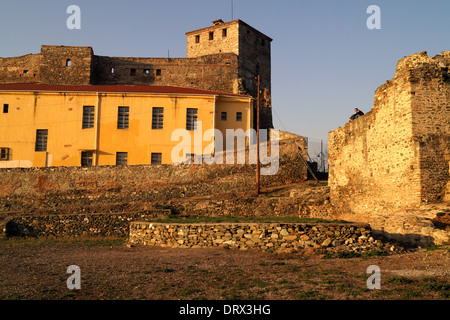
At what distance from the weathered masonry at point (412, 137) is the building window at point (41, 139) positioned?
Answer: 24.2 metres

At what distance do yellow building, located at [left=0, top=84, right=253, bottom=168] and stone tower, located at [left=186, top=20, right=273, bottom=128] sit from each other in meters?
11.2

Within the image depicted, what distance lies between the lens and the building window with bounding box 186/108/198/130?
2986 cm

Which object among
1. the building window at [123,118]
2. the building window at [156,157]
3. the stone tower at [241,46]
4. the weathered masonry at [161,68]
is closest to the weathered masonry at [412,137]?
the building window at [156,157]

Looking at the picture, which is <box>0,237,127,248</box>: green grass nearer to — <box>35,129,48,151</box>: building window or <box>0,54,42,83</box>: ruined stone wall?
<box>35,129,48,151</box>: building window

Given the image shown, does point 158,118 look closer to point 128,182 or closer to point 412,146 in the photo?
point 128,182

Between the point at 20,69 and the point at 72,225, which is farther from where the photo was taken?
the point at 20,69

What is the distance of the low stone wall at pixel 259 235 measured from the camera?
11.3 m

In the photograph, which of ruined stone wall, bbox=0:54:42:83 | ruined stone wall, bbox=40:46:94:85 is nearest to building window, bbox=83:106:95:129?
ruined stone wall, bbox=40:46:94:85

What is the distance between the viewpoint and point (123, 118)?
29703 millimetres

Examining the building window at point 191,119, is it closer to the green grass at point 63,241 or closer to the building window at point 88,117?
the building window at point 88,117

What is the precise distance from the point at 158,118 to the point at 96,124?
4.56 meters

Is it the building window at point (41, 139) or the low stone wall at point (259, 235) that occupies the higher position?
the building window at point (41, 139)

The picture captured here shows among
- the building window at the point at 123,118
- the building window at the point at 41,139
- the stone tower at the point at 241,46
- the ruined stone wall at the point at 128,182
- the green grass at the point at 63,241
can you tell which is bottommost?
the green grass at the point at 63,241

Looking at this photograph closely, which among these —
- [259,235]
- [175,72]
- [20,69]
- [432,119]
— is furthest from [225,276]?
[20,69]
